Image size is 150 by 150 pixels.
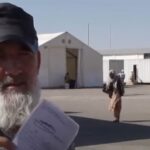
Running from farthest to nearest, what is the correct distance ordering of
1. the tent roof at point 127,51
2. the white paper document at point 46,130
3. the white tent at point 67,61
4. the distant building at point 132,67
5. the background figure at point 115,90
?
1. the tent roof at point 127,51
2. the distant building at point 132,67
3. the white tent at point 67,61
4. the background figure at point 115,90
5. the white paper document at point 46,130

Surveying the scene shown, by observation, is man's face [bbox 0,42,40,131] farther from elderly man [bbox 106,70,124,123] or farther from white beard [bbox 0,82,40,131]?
elderly man [bbox 106,70,124,123]

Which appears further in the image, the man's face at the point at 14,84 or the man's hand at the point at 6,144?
the man's face at the point at 14,84

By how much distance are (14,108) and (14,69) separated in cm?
13

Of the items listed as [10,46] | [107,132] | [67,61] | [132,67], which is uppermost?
[10,46]

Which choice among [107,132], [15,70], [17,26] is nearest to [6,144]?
[15,70]

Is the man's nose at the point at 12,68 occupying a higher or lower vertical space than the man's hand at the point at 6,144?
higher

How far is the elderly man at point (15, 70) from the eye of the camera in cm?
197

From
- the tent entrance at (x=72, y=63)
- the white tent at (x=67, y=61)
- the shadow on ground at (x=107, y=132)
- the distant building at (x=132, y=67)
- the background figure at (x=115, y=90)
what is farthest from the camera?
the distant building at (x=132, y=67)

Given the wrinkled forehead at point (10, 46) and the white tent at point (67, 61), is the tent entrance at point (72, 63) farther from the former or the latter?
A: the wrinkled forehead at point (10, 46)

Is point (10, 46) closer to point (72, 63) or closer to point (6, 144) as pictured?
point (6, 144)

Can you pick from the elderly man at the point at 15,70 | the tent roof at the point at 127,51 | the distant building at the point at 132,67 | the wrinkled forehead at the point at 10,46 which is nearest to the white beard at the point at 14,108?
the elderly man at the point at 15,70

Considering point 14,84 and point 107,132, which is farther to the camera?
point 107,132

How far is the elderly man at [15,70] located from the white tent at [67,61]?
142 ft

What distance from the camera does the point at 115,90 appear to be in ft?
60.8
